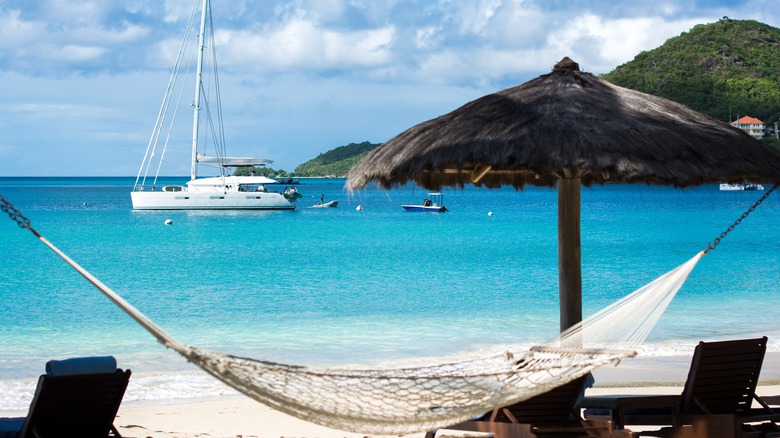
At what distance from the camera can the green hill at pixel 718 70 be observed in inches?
1585

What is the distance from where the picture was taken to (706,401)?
11.0 feet

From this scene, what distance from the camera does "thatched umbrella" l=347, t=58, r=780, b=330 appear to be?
11.0 ft

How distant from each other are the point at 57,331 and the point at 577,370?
7125 millimetres

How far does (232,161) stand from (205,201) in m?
2.74

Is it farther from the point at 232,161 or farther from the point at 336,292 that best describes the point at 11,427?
the point at 232,161

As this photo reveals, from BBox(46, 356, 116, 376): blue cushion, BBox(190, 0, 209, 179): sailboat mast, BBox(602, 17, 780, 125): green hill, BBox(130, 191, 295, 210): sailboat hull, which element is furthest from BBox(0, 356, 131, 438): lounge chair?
BBox(602, 17, 780, 125): green hill

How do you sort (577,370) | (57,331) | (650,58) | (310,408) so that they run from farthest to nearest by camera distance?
(650,58), (57,331), (577,370), (310,408)

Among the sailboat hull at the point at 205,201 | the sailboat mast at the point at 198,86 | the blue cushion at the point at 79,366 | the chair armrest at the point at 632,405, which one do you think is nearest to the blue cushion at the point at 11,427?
the blue cushion at the point at 79,366

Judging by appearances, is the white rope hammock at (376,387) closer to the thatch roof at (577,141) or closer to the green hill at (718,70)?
the thatch roof at (577,141)

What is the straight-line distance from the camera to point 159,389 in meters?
5.61

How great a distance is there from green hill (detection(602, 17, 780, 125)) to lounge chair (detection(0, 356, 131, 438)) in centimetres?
3632

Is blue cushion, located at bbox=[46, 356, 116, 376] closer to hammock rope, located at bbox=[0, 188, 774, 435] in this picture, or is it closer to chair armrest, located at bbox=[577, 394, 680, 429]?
hammock rope, located at bbox=[0, 188, 774, 435]

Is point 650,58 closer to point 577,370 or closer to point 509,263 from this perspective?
point 509,263

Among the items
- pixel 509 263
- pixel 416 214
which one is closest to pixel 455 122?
pixel 509 263
